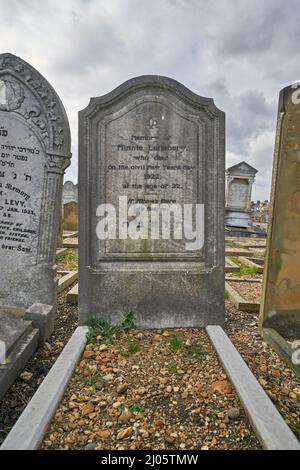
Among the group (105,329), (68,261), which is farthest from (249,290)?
(68,261)

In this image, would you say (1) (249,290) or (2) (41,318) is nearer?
(2) (41,318)

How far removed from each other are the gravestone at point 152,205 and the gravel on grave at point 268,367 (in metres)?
0.36

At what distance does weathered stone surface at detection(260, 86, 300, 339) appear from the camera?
2918mm

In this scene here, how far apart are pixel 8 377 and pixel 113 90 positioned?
2765 millimetres

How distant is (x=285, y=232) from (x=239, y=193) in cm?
1122

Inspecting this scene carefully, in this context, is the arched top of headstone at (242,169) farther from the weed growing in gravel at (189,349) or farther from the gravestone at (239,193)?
the weed growing in gravel at (189,349)

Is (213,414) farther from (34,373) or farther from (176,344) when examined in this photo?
(34,373)

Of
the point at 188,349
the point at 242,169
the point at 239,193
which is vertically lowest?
the point at 188,349

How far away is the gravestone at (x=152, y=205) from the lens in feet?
9.93

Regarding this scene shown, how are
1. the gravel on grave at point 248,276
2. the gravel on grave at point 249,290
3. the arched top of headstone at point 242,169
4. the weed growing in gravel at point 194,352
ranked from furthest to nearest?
the arched top of headstone at point 242,169
the gravel on grave at point 248,276
the gravel on grave at point 249,290
the weed growing in gravel at point 194,352

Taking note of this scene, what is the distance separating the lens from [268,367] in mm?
2525

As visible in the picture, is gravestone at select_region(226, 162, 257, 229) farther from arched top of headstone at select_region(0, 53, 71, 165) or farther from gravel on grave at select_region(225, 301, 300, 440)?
arched top of headstone at select_region(0, 53, 71, 165)

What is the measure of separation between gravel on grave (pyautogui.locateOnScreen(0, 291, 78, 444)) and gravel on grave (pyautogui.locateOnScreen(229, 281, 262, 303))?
8.03 feet

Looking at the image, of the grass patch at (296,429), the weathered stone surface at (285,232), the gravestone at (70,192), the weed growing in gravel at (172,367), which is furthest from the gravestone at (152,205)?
the gravestone at (70,192)
